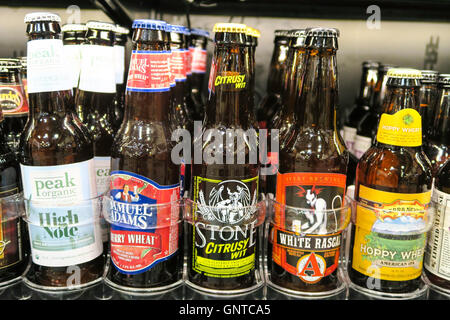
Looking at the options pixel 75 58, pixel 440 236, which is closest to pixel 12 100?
pixel 75 58

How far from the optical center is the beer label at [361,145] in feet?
5.12

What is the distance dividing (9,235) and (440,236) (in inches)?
41.2

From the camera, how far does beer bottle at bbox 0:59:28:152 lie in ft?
3.59

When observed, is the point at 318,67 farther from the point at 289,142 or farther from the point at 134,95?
the point at 134,95

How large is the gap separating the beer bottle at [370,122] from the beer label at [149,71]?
3.03 ft

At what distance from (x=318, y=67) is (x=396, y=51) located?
0.94 m

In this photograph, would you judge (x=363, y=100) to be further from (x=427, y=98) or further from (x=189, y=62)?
(x=189, y=62)

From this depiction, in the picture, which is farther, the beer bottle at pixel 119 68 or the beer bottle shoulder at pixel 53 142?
the beer bottle at pixel 119 68

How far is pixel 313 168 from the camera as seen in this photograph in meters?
0.94

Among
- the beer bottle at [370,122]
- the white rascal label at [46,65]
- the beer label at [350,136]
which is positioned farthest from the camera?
the beer label at [350,136]

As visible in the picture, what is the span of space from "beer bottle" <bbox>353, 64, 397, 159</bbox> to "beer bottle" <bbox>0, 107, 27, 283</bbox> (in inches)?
46.1

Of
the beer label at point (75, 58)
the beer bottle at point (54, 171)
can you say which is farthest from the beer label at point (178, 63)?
the beer bottle at point (54, 171)

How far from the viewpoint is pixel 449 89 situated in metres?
1.12

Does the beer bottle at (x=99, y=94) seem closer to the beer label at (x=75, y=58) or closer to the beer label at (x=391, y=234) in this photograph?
the beer label at (x=75, y=58)
